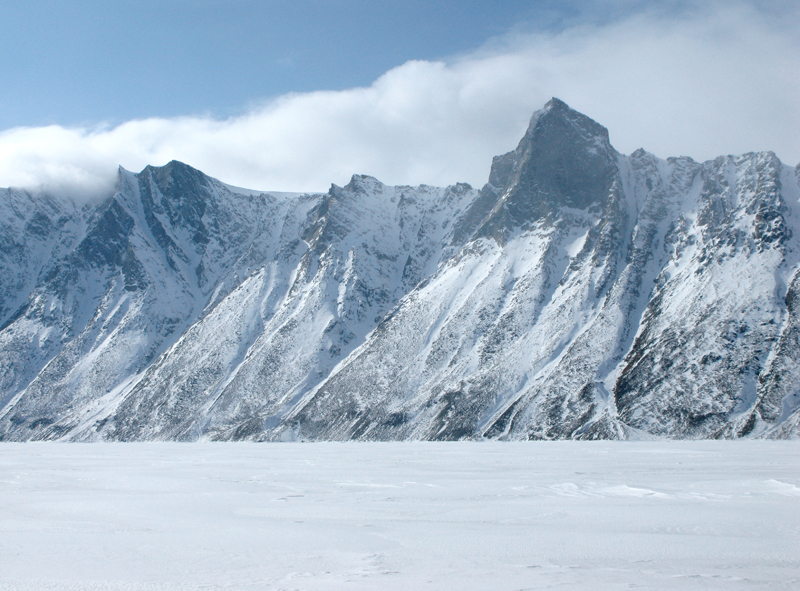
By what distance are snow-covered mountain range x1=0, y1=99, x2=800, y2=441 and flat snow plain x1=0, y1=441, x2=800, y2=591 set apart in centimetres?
7554

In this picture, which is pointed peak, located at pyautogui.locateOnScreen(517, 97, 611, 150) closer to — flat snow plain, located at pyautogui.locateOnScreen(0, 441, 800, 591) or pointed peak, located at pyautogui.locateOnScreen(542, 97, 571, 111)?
pointed peak, located at pyautogui.locateOnScreen(542, 97, 571, 111)

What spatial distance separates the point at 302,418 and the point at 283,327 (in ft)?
117

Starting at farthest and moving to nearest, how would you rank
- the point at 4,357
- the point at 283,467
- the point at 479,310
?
the point at 4,357, the point at 479,310, the point at 283,467

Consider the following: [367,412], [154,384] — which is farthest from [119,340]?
[367,412]

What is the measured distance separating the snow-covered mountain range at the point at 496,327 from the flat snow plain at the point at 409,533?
2974 inches

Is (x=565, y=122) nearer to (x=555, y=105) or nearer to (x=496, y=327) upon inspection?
(x=555, y=105)

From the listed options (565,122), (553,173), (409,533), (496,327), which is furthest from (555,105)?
(409,533)

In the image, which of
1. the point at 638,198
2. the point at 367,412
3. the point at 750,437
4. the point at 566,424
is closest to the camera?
the point at 750,437

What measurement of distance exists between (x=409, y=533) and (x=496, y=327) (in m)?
119

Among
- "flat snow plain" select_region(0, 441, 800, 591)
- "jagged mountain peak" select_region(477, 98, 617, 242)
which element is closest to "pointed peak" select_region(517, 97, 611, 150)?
"jagged mountain peak" select_region(477, 98, 617, 242)

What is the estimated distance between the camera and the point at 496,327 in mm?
135750

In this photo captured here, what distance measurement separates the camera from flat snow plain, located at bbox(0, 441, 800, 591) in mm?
13602

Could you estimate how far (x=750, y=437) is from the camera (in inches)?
3494

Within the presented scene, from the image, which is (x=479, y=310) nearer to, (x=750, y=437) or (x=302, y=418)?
(x=302, y=418)
